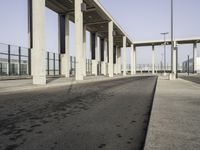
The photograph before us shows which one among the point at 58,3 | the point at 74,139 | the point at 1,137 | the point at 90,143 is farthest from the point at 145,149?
the point at 58,3

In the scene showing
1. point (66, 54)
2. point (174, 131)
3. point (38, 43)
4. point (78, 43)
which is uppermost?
point (78, 43)

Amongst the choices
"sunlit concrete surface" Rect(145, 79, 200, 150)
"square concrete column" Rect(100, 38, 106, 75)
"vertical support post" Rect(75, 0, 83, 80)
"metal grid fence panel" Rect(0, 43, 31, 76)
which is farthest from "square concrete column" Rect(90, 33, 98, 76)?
"sunlit concrete surface" Rect(145, 79, 200, 150)

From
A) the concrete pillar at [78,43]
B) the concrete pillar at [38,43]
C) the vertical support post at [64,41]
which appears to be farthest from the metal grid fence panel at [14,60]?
the concrete pillar at [38,43]

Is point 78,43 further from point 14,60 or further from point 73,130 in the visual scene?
point 73,130

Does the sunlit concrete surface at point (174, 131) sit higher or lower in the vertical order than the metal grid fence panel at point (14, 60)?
lower

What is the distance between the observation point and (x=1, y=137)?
429 cm

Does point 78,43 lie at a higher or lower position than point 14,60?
higher

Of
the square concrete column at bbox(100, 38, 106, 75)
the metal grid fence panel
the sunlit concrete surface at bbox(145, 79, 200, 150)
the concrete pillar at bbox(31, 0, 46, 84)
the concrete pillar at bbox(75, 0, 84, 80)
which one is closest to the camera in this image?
the sunlit concrete surface at bbox(145, 79, 200, 150)

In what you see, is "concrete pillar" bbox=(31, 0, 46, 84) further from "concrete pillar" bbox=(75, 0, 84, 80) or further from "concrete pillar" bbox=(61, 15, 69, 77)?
"concrete pillar" bbox=(61, 15, 69, 77)

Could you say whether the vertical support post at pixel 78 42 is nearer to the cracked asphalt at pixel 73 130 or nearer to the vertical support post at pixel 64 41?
the vertical support post at pixel 64 41

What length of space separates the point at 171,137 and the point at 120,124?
1.78 m

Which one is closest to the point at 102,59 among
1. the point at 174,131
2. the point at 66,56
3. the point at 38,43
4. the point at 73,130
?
the point at 66,56

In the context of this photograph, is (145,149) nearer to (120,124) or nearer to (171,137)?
(171,137)

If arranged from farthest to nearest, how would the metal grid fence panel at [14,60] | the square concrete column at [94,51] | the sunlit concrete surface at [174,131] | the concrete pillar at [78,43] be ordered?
the square concrete column at [94,51] < the concrete pillar at [78,43] < the metal grid fence panel at [14,60] < the sunlit concrete surface at [174,131]
